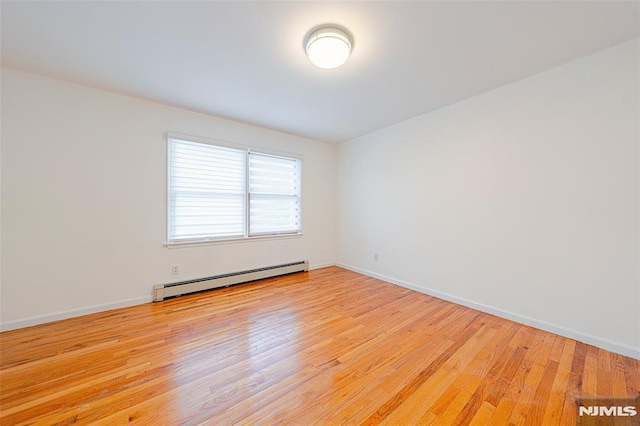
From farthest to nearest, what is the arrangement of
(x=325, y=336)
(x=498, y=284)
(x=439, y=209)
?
1. (x=439, y=209)
2. (x=498, y=284)
3. (x=325, y=336)

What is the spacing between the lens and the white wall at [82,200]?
7.27 ft

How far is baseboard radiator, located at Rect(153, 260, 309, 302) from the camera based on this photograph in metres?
2.87

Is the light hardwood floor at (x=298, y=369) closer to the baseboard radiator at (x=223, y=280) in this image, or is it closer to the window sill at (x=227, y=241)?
the baseboard radiator at (x=223, y=280)

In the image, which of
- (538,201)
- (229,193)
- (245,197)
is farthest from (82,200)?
(538,201)

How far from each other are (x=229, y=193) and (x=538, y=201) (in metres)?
3.73

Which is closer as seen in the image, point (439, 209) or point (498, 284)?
point (498, 284)

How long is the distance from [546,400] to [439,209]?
2.04 metres

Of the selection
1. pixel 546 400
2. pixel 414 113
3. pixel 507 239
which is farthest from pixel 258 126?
pixel 546 400

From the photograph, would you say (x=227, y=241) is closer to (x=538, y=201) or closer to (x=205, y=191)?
(x=205, y=191)

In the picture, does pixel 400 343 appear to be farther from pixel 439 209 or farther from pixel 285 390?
pixel 439 209

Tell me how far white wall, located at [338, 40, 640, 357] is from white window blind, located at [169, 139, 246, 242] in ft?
8.27

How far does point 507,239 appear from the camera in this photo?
2.45 meters

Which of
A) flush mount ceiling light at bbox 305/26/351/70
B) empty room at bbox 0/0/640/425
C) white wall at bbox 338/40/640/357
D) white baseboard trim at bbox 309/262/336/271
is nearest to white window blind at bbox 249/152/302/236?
empty room at bbox 0/0/640/425

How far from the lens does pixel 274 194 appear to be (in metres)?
3.91
